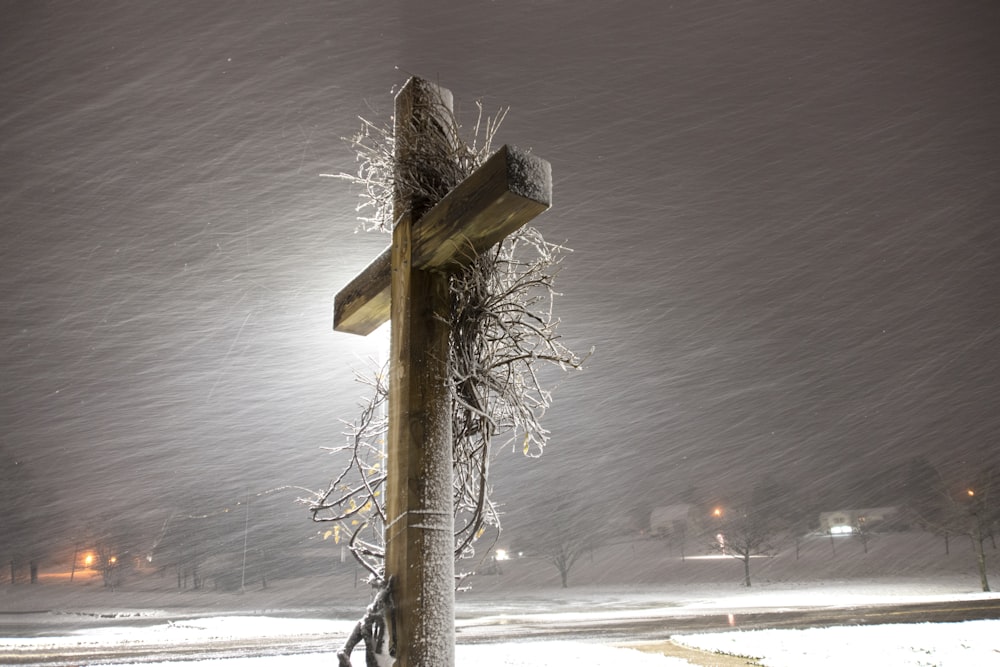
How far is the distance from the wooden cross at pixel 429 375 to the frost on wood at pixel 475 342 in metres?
0.04

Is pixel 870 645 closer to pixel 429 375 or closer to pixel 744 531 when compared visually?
pixel 429 375

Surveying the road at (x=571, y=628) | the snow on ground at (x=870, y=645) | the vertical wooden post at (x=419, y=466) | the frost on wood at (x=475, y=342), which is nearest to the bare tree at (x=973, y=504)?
the road at (x=571, y=628)

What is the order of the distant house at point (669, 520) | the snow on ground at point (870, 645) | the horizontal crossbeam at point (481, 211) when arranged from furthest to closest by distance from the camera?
1. the distant house at point (669, 520)
2. the snow on ground at point (870, 645)
3. the horizontal crossbeam at point (481, 211)

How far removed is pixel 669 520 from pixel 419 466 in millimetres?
73567

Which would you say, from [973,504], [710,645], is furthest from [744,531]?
[710,645]

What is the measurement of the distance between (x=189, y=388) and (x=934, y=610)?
50966 millimetres

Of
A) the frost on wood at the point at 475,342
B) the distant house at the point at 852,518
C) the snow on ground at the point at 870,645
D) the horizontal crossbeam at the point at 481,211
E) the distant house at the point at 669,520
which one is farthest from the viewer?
the distant house at the point at 669,520

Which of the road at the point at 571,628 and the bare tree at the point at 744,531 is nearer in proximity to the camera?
the road at the point at 571,628

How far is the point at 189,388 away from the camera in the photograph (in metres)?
51.8

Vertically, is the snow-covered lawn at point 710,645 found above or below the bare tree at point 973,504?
below

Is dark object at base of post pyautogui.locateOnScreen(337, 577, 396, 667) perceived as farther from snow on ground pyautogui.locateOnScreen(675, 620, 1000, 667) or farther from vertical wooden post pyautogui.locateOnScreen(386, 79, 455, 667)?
snow on ground pyautogui.locateOnScreen(675, 620, 1000, 667)

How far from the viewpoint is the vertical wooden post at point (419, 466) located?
4.57 feet

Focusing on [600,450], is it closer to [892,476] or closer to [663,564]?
[663,564]

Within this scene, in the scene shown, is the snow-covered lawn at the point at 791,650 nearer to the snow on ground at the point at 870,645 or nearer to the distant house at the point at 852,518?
the snow on ground at the point at 870,645
